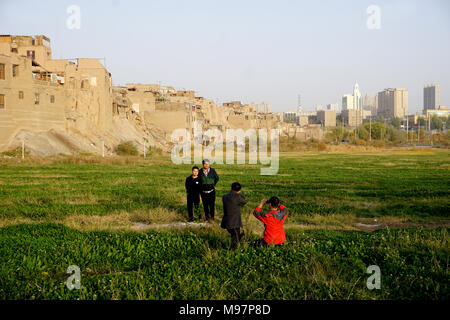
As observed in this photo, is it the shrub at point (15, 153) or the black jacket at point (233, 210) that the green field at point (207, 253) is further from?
the shrub at point (15, 153)

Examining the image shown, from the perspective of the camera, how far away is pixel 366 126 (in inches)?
5069

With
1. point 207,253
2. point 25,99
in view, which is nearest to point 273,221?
point 207,253

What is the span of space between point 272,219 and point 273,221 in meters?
0.06

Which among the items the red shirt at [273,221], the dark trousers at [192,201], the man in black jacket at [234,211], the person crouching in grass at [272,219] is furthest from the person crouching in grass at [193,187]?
the red shirt at [273,221]

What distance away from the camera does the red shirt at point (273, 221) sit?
8.70 meters

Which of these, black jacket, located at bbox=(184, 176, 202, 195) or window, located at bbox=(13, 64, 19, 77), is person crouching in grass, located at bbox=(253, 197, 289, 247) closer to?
black jacket, located at bbox=(184, 176, 202, 195)

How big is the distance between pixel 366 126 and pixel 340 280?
420 feet

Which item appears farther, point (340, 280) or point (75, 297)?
point (340, 280)

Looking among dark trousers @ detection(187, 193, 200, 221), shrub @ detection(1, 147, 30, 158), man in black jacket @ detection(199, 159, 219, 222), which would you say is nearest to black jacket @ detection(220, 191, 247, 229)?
man in black jacket @ detection(199, 159, 219, 222)

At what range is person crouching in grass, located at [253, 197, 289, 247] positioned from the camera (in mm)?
8688

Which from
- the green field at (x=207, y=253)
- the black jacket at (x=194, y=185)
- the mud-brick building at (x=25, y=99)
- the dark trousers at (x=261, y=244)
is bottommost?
the green field at (x=207, y=253)
